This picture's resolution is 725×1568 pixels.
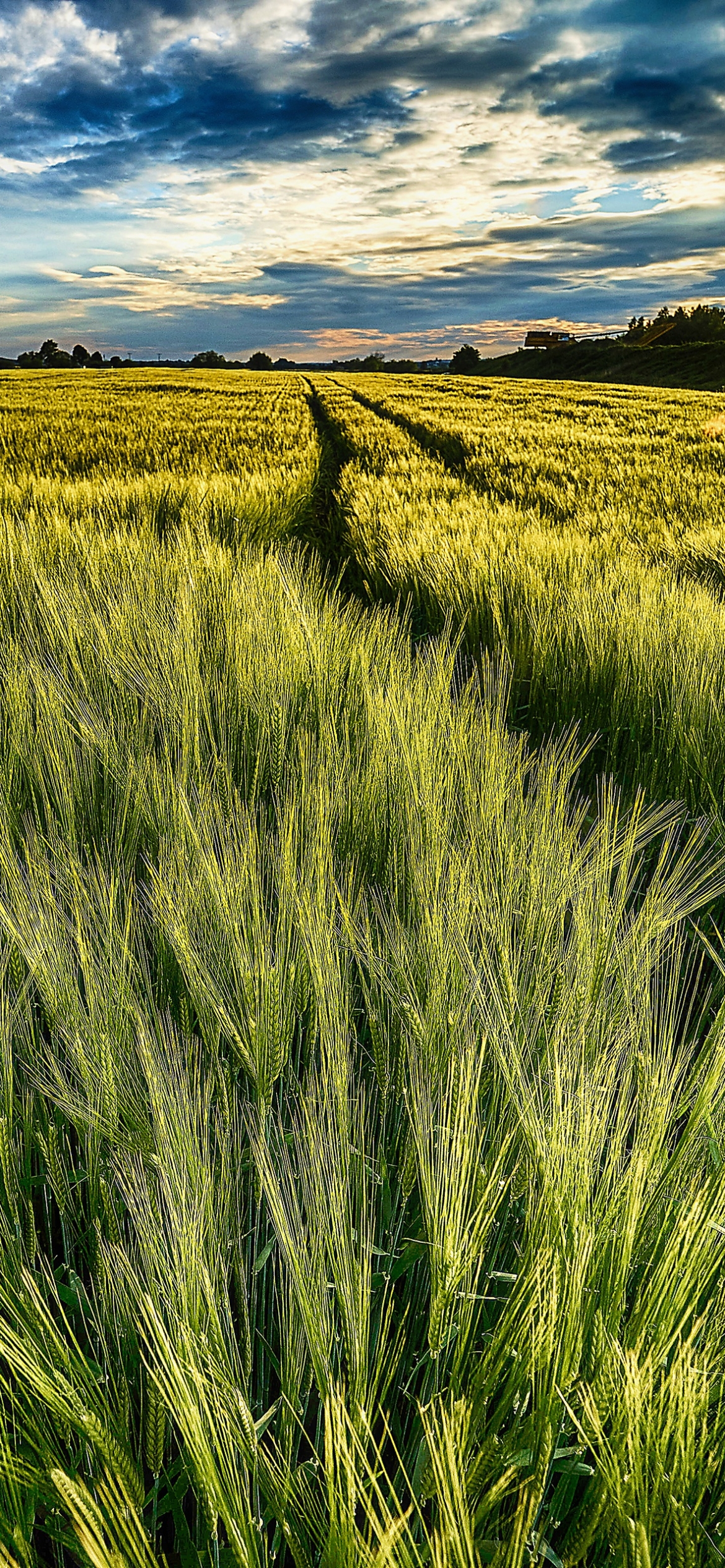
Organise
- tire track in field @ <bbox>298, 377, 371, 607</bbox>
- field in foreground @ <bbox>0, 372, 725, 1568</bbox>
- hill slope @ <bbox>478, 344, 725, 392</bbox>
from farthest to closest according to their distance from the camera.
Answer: hill slope @ <bbox>478, 344, 725, 392</bbox>, tire track in field @ <bbox>298, 377, 371, 607</bbox>, field in foreground @ <bbox>0, 372, 725, 1568</bbox>

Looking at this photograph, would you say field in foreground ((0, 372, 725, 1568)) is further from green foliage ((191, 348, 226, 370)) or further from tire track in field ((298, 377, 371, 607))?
green foliage ((191, 348, 226, 370))

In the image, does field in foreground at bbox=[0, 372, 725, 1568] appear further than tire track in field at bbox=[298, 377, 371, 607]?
No

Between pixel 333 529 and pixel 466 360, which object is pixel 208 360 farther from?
pixel 333 529

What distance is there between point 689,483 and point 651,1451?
20.5 ft

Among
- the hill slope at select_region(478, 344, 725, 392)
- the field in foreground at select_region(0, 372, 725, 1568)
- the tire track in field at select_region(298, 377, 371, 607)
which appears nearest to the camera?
the field in foreground at select_region(0, 372, 725, 1568)

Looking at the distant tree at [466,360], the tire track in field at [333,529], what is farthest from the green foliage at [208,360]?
the tire track in field at [333,529]

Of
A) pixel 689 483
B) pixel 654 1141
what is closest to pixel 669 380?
pixel 689 483

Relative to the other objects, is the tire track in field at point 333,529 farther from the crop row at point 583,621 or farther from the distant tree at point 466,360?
the distant tree at point 466,360

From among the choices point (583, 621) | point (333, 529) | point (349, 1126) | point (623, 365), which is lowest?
point (349, 1126)

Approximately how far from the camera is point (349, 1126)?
743 mm

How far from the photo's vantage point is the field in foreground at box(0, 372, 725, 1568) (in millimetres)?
543

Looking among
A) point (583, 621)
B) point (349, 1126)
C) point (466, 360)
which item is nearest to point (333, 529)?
point (583, 621)

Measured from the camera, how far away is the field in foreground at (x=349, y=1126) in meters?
0.54

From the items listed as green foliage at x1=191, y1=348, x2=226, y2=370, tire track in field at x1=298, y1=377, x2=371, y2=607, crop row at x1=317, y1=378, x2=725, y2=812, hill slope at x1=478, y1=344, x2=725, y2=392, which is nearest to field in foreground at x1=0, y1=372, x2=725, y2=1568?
crop row at x1=317, y1=378, x2=725, y2=812
